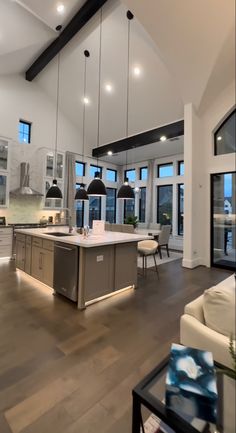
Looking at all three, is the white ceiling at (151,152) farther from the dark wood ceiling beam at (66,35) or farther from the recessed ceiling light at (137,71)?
the dark wood ceiling beam at (66,35)

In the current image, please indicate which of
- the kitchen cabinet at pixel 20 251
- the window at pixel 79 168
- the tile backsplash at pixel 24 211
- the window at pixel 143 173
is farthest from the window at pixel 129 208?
the kitchen cabinet at pixel 20 251

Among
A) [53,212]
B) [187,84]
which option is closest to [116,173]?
[53,212]

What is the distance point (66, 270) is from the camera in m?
2.98

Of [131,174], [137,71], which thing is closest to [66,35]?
[137,71]

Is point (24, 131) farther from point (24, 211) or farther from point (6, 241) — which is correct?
point (6, 241)

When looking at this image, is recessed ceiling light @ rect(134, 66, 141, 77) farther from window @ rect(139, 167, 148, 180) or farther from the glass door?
the glass door

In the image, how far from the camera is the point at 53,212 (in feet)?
23.0

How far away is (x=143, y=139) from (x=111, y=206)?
359 centimetres

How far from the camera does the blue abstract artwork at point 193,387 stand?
30.6 inches

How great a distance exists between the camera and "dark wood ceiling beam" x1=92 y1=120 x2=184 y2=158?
18.7 feet

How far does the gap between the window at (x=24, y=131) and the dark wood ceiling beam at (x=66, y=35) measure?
1309 millimetres

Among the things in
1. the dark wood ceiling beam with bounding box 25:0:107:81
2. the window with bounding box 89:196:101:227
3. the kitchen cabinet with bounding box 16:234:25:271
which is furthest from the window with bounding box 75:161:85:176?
the kitchen cabinet with bounding box 16:234:25:271

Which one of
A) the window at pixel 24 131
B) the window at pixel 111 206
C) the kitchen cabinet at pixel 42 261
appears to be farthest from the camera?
the window at pixel 111 206

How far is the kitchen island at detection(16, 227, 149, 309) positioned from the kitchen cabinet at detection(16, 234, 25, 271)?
288 mm
